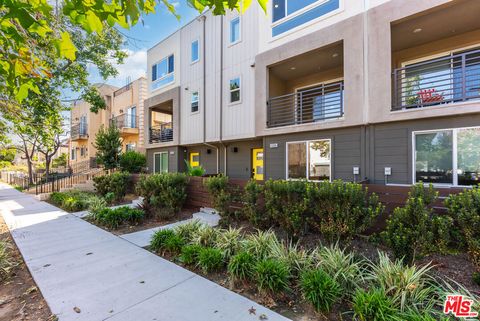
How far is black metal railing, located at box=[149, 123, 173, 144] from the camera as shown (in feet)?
50.4

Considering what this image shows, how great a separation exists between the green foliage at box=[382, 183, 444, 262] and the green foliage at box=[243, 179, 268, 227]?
280 centimetres

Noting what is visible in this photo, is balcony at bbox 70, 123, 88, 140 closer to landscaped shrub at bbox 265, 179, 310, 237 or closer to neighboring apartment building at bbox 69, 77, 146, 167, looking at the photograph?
neighboring apartment building at bbox 69, 77, 146, 167

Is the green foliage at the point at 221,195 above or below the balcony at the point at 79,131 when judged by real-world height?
below

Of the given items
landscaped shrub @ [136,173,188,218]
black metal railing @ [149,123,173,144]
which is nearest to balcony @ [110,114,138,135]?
black metal railing @ [149,123,173,144]

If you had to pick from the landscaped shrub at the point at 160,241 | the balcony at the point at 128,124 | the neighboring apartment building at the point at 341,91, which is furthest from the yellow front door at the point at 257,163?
the balcony at the point at 128,124

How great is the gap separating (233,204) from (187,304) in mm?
4005

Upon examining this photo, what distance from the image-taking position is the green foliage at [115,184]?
11.5 meters

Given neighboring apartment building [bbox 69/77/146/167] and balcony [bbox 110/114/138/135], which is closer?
balcony [bbox 110/114/138/135]

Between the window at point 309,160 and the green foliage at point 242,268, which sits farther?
the window at point 309,160

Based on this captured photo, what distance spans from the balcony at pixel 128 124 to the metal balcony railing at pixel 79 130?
865cm

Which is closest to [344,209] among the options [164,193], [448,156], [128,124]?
[448,156]

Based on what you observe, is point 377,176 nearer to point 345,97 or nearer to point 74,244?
point 345,97

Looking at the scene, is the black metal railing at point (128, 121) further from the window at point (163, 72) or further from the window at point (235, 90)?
the window at point (235, 90)

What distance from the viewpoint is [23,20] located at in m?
2.02
